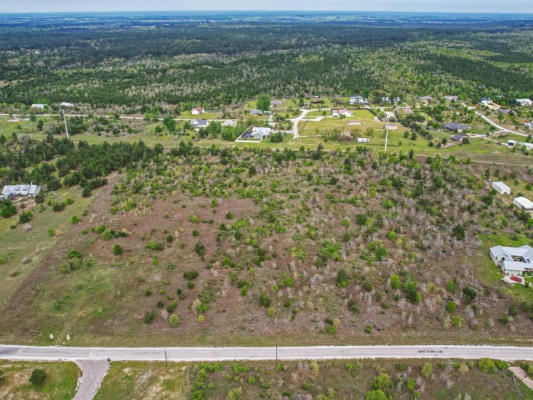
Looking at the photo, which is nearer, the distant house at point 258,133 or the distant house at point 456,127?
the distant house at point 258,133

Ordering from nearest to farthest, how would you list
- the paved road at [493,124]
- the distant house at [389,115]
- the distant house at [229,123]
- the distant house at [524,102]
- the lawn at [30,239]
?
the lawn at [30,239] < the paved road at [493,124] < the distant house at [229,123] < the distant house at [389,115] < the distant house at [524,102]

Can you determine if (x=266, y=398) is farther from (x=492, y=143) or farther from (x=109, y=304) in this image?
(x=492, y=143)

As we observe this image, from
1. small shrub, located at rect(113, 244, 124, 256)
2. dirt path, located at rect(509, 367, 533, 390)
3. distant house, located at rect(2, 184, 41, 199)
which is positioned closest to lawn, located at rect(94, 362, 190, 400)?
small shrub, located at rect(113, 244, 124, 256)

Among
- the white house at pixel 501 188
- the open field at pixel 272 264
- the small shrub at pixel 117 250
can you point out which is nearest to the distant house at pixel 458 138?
the open field at pixel 272 264

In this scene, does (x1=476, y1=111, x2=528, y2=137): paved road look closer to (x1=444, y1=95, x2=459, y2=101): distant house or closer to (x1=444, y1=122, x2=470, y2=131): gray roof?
(x1=444, y1=122, x2=470, y2=131): gray roof

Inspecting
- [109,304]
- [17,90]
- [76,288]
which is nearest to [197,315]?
[109,304]

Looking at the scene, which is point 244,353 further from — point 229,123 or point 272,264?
point 229,123

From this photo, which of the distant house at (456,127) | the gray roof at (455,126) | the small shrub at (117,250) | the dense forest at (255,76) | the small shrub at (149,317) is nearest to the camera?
the small shrub at (149,317)

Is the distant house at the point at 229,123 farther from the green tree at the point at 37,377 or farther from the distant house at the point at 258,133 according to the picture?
the green tree at the point at 37,377
